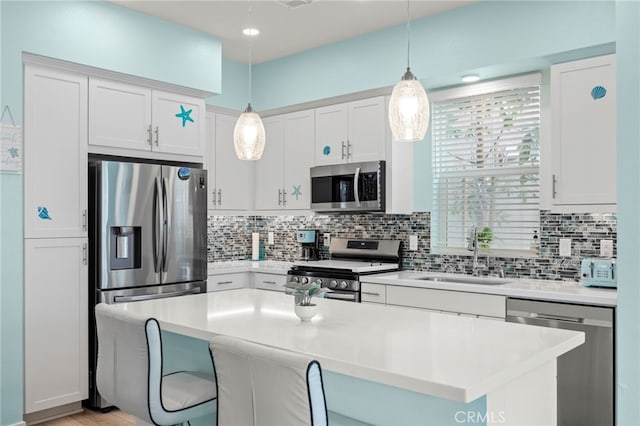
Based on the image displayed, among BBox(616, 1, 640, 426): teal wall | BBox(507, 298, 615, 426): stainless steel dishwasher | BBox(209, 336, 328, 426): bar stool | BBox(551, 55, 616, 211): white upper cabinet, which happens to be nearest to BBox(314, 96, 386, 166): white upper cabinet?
BBox(551, 55, 616, 211): white upper cabinet

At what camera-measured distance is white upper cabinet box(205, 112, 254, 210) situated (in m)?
5.05

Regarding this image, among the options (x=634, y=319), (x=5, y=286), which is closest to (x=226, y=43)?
(x=5, y=286)

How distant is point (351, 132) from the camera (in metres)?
4.51

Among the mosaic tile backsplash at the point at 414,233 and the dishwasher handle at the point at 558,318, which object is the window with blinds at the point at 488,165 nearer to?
the mosaic tile backsplash at the point at 414,233

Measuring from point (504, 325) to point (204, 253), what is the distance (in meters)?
2.75

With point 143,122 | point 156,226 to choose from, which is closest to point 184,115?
point 143,122

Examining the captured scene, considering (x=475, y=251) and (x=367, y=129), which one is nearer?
(x=475, y=251)

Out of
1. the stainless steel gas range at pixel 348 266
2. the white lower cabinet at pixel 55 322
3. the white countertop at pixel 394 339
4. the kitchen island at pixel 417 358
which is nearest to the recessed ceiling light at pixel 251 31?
the stainless steel gas range at pixel 348 266

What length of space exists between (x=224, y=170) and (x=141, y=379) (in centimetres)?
334

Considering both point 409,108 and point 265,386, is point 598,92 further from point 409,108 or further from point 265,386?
point 265,386

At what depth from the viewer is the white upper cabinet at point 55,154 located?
340 cm

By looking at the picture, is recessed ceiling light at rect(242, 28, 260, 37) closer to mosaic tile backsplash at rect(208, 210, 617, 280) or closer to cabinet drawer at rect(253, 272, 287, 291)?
mosaic tile backsplash at rect(208, 210, 617, 280)

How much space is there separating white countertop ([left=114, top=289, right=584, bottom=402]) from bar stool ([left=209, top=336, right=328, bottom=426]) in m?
0.21

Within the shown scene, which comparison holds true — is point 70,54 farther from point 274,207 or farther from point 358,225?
point 358,225
